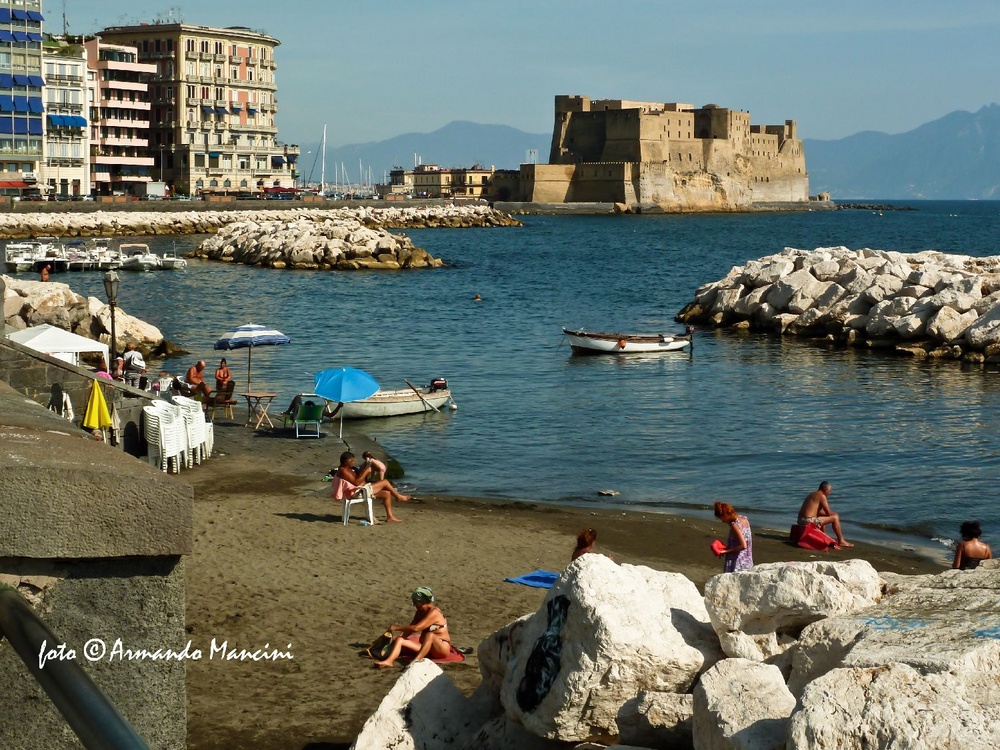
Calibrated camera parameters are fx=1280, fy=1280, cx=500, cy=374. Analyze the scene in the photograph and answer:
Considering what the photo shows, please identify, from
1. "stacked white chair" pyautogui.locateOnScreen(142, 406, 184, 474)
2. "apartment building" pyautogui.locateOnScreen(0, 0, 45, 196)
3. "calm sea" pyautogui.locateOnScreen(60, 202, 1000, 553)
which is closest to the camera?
"stacked white chair" pyautogui.locateOnScreen(142, 406, 184, 474)

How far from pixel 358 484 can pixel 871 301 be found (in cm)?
2227

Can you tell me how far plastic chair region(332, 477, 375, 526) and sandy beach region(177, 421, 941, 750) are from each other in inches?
5.2

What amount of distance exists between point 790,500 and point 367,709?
8.98 metres

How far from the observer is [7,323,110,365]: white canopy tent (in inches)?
598

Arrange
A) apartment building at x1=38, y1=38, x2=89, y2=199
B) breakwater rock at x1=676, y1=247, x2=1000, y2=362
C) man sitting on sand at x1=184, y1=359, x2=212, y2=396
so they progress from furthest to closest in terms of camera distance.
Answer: apartment building at x1=38, y1=38, x2=89, y2=199
breakwater rock at x1=676, y1=247, x2=1000, y2=362
man sitting on sand at x1=184, y1=359, x2=212, y2=396

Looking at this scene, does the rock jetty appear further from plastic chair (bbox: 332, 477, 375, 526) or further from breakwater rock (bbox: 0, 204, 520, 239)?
breakwater rock (bbox: 0, 204, 520, 239)

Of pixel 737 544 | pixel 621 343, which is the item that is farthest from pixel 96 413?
pixel 621 343

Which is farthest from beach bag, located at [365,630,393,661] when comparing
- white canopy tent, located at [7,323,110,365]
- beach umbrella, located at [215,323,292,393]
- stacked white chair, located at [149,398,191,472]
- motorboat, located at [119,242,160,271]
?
motorboat, located at [119,242,160,271]

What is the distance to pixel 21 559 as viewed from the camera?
1.78 m

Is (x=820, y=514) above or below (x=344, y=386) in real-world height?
below

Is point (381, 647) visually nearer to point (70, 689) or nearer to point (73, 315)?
point (70, 689)

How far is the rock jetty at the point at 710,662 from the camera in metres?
3.43

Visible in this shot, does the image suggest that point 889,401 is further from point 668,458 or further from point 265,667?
point 265,667

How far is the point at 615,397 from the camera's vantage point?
23.2 meters
